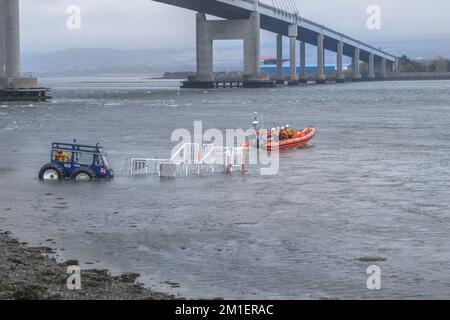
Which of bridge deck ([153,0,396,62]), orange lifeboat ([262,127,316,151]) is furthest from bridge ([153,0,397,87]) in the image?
orange lifeboat ([262,127,316,151])

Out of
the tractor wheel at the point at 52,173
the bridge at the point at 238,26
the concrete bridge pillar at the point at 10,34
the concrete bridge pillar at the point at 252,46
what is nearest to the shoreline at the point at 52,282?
the tractor wheel at the point at 52,173

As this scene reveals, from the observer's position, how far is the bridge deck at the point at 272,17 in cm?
11344

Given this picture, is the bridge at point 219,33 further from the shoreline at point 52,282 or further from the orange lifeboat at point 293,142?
the shoreline at point 52,282

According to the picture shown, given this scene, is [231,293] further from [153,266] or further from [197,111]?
[197,111]

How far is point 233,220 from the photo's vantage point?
2220cm

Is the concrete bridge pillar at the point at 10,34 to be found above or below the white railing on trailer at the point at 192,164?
above

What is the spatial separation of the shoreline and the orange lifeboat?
2263 centimetres

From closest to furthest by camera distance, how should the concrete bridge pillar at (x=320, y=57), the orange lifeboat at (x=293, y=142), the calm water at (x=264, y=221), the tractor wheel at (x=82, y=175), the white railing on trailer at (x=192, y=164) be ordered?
the calm water at (x=264, y=221) → the tractor wheel at (x=82, y=175) → the white railing on trailer at (x=192, y=164) → the orange lifeboat at (x=293, y=142) → the concrete bridge pillar at (x=320, y=57)

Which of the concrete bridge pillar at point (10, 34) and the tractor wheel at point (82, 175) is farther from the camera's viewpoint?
the concrete bridge pillar at point (10, 34)

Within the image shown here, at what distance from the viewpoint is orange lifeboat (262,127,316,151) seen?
A: 129ft

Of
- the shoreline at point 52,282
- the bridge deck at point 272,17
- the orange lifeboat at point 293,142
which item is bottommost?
the shoreline at point 52,282

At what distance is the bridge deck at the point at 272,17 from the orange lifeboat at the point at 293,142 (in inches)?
2627

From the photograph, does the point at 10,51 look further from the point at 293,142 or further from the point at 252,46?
the point at 252,46

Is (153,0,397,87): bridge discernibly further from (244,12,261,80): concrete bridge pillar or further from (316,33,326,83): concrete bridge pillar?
(316,33,326,83): concrete bridge pillar
